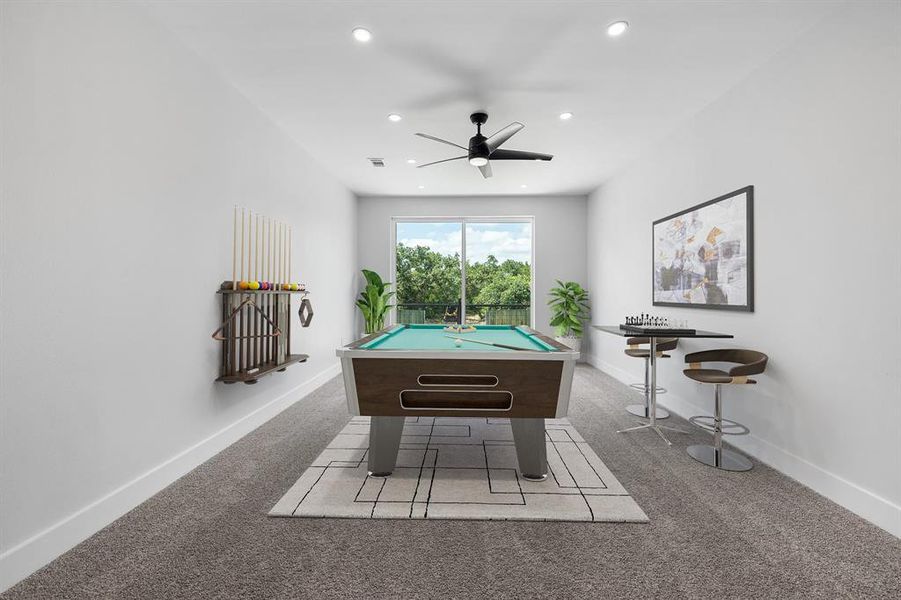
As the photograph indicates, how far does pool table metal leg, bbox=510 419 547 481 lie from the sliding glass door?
443 centimetres

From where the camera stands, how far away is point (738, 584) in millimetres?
1545

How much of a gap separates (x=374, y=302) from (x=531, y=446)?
13.6 feet

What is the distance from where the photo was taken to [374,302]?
6.10 meters

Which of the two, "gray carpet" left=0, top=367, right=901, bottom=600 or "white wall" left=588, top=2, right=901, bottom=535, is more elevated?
"white wall" left=588, top=2, right=901, bottom=535

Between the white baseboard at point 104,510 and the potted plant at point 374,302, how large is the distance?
296 cm

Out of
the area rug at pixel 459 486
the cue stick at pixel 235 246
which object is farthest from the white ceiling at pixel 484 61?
the area rug at pixel 459 486

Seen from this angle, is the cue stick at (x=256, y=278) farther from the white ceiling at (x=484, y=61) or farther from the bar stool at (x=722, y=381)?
the bar stool at (x=722, y=381)

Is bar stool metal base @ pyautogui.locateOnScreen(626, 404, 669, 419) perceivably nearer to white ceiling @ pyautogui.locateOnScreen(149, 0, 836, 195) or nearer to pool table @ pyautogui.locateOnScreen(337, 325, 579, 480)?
pool table @ pyautogui.locateOnScreen(337, 325, 579, 480)

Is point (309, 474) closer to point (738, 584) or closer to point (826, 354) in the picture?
point (738, 584)

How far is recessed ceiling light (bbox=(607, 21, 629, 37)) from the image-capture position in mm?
2320

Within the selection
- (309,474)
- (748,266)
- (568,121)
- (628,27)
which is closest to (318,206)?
(568,121)

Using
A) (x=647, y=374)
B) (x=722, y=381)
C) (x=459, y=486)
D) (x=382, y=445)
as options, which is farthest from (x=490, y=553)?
(x=647, y=374)

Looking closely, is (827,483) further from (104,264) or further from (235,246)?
(235,246)

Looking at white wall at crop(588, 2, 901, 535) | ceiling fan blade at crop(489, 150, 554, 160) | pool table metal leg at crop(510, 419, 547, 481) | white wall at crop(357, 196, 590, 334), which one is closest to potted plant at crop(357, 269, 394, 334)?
white wall at crop(357, 196, 590, 334)
